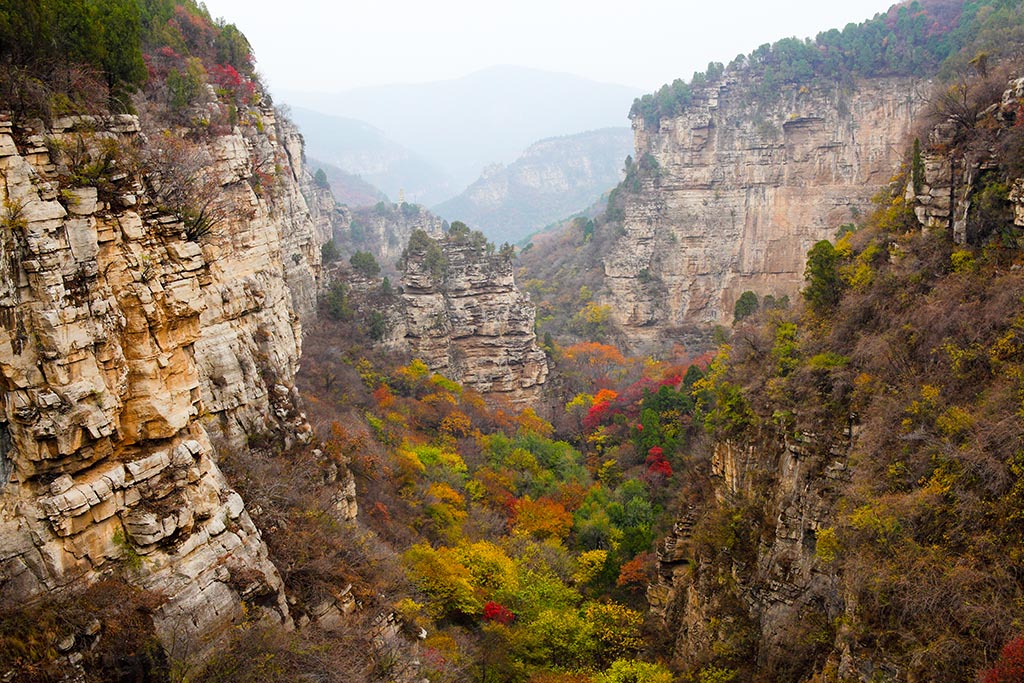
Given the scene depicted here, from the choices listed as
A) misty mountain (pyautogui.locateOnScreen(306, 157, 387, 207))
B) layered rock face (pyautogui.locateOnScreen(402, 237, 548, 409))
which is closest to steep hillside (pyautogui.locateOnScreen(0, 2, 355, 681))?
layered rock face (pyautogui.locateOnScreen(402, 237, 548, 409))

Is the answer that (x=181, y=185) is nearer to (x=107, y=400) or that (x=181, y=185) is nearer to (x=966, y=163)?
(x=107, y=400)

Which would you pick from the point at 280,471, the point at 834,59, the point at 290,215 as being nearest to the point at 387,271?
the point at 290,215

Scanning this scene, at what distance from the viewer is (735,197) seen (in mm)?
69375

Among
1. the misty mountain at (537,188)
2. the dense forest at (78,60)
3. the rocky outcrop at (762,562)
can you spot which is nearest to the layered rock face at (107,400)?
the dense forest at (78,60)

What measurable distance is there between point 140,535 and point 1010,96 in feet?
73.2

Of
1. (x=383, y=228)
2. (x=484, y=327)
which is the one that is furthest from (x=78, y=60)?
(x=383, y=228)

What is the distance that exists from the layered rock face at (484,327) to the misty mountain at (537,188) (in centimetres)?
11843

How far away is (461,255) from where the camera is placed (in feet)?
172

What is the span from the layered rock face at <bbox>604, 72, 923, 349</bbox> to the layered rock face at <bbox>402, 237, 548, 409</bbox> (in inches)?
809

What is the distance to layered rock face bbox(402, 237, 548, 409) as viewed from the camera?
169 feet

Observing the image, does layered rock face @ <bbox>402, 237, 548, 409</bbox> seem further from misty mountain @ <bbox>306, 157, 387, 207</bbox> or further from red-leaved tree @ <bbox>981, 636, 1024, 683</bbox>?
misty mountain @ <bbox>306, 157, 387, 207</bbox>

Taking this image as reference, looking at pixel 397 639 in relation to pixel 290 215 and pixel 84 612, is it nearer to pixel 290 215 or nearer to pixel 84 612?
pixel 84 612

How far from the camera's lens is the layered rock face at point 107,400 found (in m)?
10.9

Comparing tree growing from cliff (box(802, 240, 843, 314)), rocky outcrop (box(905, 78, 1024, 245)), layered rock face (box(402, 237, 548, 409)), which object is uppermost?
rocky outcrop (box(905, 78, 1024, 245))
